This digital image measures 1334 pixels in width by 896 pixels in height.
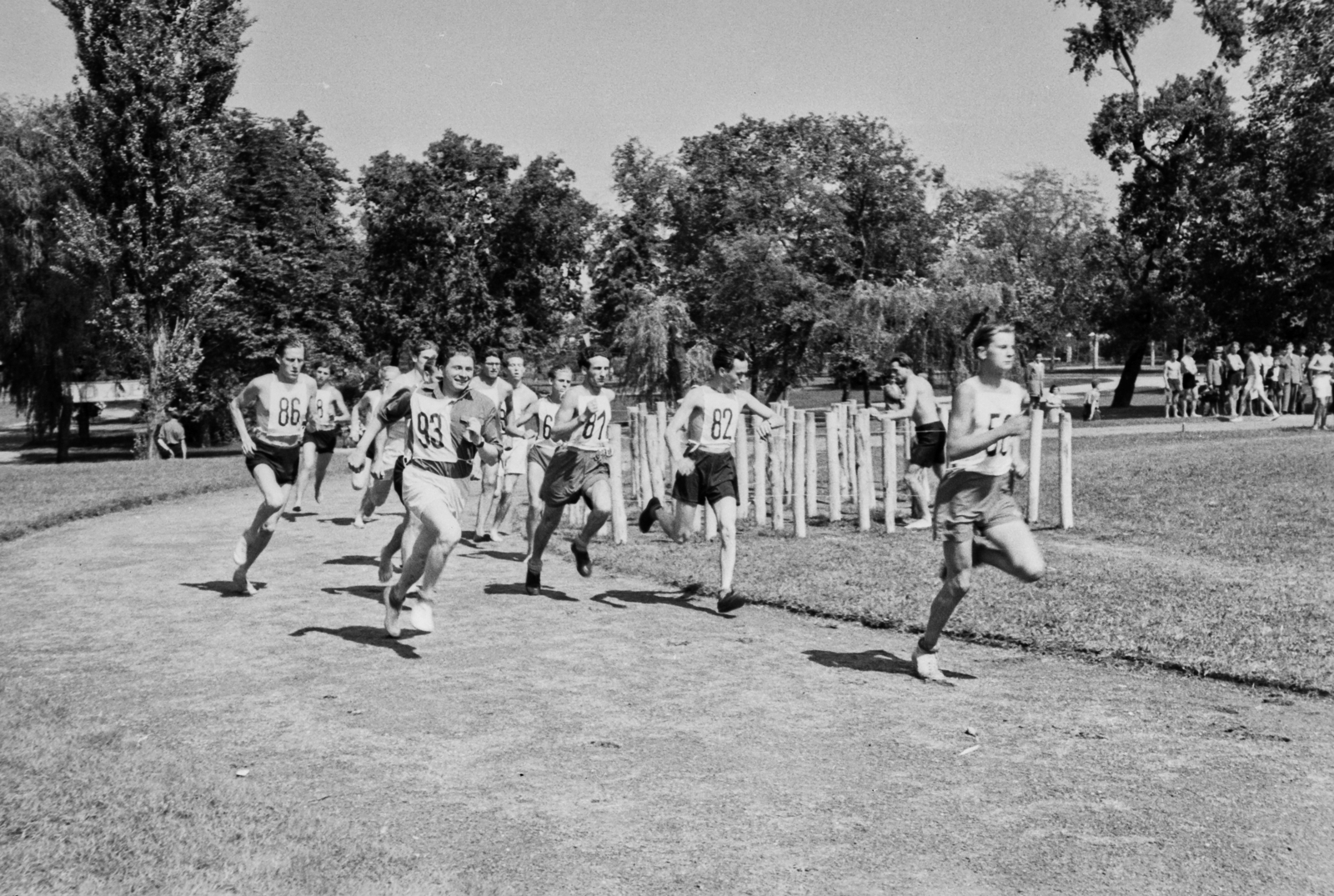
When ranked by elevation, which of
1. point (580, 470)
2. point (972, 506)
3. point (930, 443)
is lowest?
point (972, 506)

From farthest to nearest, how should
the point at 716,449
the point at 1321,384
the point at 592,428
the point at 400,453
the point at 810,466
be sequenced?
1. the point at 1321,384
2. the point at 810,466
3. the point at 400,453
4. the point at 592,428
5. the point at 716,449

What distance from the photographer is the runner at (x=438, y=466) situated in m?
8.87

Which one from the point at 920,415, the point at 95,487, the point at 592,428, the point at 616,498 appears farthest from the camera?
the point at 95,487

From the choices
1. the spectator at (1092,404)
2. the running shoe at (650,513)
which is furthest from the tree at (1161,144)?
the running shoe at (650,513)

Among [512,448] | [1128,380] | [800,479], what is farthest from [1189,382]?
[512,448]

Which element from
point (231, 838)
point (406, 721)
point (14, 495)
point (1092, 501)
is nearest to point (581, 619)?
point (406, 721)

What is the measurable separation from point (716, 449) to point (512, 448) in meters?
4.77

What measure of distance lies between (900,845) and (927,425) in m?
9.33

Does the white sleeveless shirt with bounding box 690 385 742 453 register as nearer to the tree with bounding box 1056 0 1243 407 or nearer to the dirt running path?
the dirt running path

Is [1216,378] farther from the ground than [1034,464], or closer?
farther from the ground

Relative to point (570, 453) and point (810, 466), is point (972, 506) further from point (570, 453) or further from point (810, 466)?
point (810, 466)

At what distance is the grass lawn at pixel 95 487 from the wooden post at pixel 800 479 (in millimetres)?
9620

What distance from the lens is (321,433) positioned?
17922 mm

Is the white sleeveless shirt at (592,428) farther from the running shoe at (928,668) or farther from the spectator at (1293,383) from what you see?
the spectator at (1293,383)
